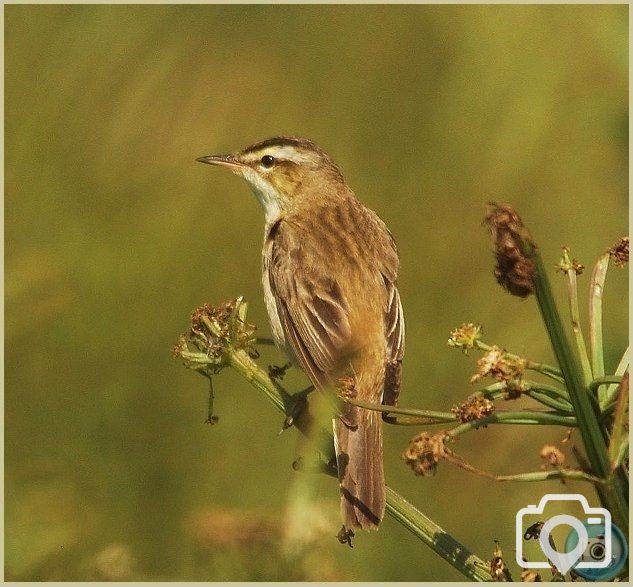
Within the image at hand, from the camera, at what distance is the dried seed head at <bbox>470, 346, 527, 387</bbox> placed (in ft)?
6.68

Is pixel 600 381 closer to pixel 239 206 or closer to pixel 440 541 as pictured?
pixel 440 541

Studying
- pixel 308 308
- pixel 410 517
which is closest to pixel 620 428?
pixel 410 517

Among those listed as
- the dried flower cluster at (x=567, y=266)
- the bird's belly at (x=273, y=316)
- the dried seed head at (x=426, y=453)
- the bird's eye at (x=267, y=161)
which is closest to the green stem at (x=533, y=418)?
the dried seed head at (x=426, y=453)

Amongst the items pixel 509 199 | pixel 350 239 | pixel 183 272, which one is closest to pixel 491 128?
pixel 509 199

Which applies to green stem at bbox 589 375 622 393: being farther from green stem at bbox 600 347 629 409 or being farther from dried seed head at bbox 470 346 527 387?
dried seed head at bbox 470 346 527 387

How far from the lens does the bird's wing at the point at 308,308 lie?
15.1 feet

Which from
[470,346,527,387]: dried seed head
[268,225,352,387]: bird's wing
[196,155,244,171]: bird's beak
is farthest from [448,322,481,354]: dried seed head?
[196,155,244,171]: bird's beak

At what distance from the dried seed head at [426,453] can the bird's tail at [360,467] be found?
4.98 feet

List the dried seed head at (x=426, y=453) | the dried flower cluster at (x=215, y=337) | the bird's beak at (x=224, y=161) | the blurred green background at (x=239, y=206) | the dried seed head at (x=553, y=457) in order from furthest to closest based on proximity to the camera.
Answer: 1. the bird's beak at (x=224, y=161)
2. the blurred green background at (x=239, y=206)
3. the dried flower cluster at (x=215, y=337)
4. the dried seed head at (x=426, y=453)
5. the dried seed head at (x=553, y=457)

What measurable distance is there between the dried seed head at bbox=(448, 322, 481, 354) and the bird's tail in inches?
55.6

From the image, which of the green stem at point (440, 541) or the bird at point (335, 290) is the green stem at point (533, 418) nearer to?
the green stem at point (440, 541)

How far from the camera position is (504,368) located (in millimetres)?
2041

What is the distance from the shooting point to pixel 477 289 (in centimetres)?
623

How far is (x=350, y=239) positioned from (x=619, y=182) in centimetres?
153
